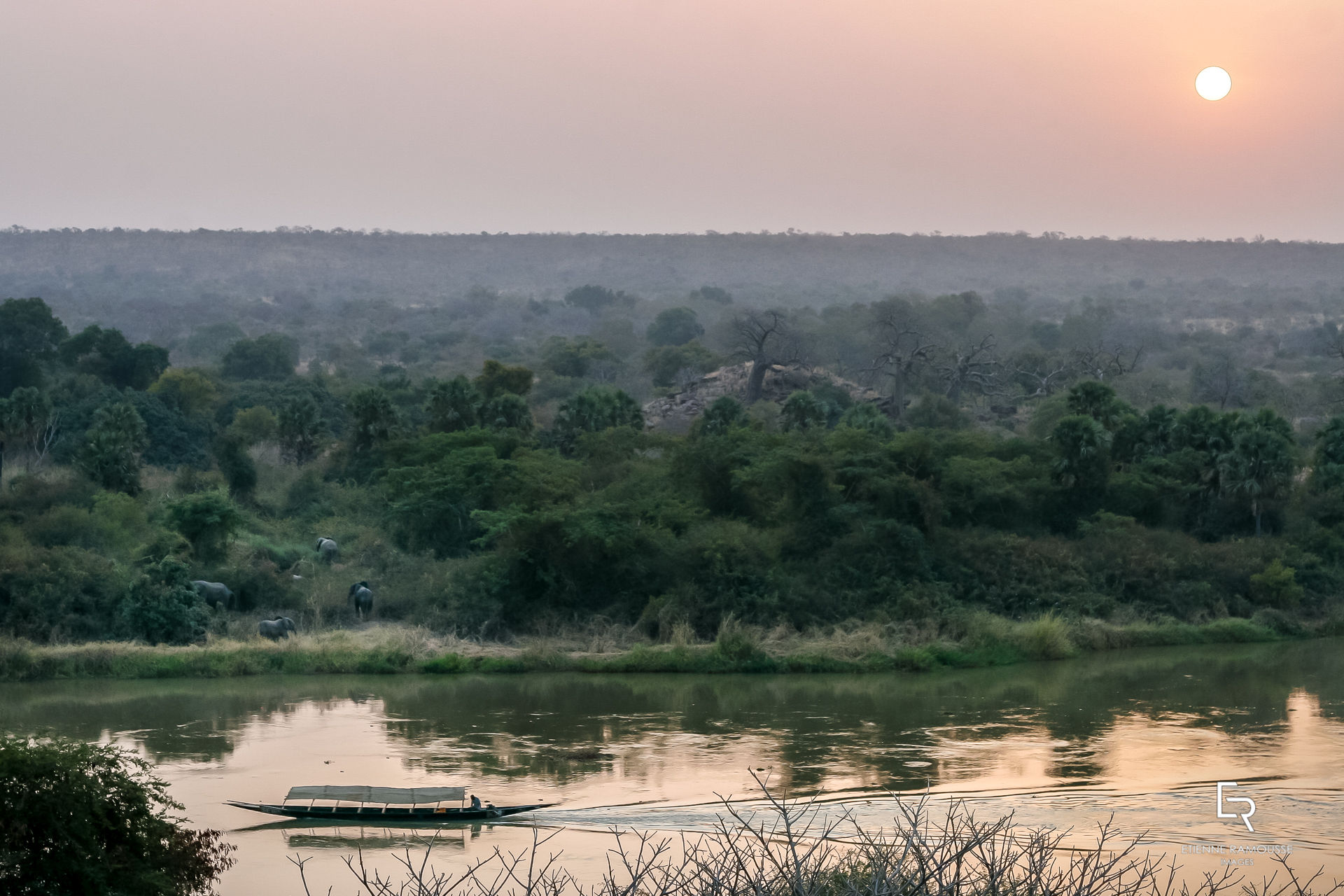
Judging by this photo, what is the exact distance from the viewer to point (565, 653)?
30.6m

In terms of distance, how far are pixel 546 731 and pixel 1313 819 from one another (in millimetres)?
11328

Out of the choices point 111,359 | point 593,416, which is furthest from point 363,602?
point 111,359

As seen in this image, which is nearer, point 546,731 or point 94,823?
point 94,823

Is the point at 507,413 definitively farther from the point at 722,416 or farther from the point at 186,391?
the point at 186,391

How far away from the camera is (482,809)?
17812 mm

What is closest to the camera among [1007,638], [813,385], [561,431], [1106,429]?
[1007,638]

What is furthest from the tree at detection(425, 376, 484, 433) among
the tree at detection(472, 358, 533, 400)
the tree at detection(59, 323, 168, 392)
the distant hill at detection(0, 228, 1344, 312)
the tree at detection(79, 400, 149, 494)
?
the distant hill at detection(0, 228, 1344, 312)

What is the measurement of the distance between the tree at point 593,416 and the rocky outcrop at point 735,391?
31.7 ft

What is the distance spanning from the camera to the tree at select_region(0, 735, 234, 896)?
12.5 m

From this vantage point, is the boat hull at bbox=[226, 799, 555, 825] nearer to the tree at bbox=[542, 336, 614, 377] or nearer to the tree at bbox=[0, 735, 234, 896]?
the tree at bbox=[0, 735, 234, 896]

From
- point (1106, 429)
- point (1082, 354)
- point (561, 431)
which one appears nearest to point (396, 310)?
point (1082, 354)

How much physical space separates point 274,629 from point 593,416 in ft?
48.4

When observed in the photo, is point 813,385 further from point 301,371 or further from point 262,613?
point 301,371

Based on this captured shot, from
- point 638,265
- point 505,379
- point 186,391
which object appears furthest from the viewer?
point 638,265
